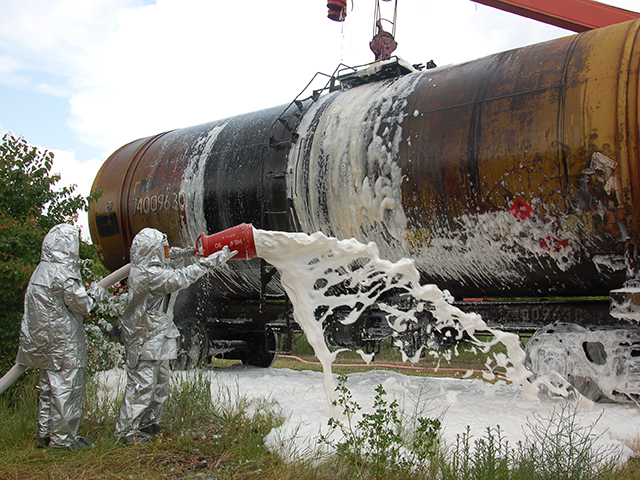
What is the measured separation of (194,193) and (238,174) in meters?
0.69

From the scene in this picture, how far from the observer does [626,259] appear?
380 centimetres

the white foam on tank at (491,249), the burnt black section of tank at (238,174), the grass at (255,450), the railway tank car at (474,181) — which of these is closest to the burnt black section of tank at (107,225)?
the railway tank car at (474,181)

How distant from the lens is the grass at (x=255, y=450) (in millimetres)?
2840

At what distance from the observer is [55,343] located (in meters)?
3.56

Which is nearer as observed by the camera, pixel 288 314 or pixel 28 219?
pixel 28 219

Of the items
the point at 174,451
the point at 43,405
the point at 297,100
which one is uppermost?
the point at 297,100

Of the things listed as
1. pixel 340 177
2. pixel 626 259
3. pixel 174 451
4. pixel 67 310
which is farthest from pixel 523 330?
pixel 67 310

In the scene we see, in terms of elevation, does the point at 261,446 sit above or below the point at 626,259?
below

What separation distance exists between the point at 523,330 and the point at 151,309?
10.6ft

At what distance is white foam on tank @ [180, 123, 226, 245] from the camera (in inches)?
231

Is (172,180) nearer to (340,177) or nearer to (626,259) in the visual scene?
(340,177)

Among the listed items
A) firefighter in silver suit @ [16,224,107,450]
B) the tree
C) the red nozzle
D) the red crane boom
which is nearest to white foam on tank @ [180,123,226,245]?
the tree

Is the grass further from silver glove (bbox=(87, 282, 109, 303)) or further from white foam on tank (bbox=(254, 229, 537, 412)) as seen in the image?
silver glove (bbox=(87, 282, 109, 303))

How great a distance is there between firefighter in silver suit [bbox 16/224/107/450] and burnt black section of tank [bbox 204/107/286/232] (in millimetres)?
2145
